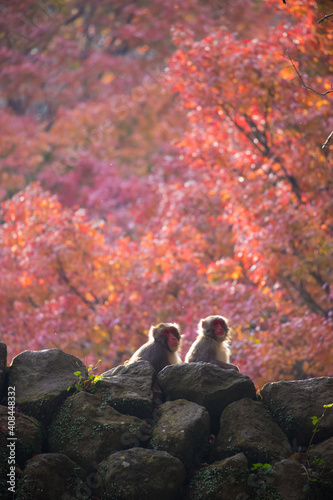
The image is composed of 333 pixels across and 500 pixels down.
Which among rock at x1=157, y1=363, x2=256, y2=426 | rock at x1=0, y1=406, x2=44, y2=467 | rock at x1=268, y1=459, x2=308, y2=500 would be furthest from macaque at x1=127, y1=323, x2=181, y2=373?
rock at x1=268, y1=459, x2=308, y2=500

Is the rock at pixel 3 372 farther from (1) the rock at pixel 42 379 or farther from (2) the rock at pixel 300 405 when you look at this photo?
(2) the rock at pixel 300 405

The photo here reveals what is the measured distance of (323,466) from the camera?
5.40 metres

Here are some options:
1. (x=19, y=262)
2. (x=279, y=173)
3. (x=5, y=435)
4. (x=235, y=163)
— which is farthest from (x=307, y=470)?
(x=19, y=262)

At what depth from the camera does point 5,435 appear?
5523 mm

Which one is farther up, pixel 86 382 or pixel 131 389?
pixel 86 382

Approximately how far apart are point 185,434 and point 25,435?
68.0 inches

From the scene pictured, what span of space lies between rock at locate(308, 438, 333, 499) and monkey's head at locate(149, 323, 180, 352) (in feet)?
7.38

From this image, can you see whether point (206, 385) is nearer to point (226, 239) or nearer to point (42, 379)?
point (42, 379)

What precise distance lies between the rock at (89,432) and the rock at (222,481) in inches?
32.4

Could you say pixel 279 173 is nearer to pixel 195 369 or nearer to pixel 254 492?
pixel 195 369

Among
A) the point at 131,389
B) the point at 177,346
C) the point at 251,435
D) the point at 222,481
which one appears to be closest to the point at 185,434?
the point at 222,481

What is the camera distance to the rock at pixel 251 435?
18.6 feet

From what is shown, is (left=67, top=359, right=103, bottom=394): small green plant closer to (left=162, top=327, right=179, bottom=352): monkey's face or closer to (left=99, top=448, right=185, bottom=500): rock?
(left=99, top=448, right=185, bottom=500): rock

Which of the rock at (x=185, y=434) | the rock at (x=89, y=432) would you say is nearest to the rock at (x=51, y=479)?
the rock at (x=89, y=432)
